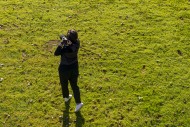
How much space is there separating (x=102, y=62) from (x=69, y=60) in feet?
10.4

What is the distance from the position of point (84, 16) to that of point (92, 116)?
5.68m

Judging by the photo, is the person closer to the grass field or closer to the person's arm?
the person's arm

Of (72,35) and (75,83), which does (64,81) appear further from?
(72,35)

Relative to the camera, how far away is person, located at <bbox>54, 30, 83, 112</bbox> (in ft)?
31.7

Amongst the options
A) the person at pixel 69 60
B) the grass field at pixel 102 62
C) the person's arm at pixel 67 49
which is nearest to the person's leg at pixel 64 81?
the person at pixel 69 60

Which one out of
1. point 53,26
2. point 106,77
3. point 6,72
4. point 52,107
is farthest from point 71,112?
point 53,26

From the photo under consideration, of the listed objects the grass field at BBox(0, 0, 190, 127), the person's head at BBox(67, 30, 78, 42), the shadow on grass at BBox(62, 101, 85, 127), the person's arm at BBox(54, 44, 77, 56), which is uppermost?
the person's head at BBox(67, 30, 78, 42)

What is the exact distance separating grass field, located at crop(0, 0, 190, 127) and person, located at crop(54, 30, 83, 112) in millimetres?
730

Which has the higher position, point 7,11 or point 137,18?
point 7,11

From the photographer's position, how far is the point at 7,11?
15.2 meters

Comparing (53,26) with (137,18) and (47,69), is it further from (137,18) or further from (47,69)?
(137,18)

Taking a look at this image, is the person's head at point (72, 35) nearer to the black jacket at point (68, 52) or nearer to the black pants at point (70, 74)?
the black jacket at point (68, 52)

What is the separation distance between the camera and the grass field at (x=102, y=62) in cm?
1113

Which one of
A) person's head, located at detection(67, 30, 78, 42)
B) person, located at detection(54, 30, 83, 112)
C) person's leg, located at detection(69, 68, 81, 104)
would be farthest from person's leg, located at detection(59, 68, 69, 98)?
person's head, located at detection(67, 30, 78, 42)
